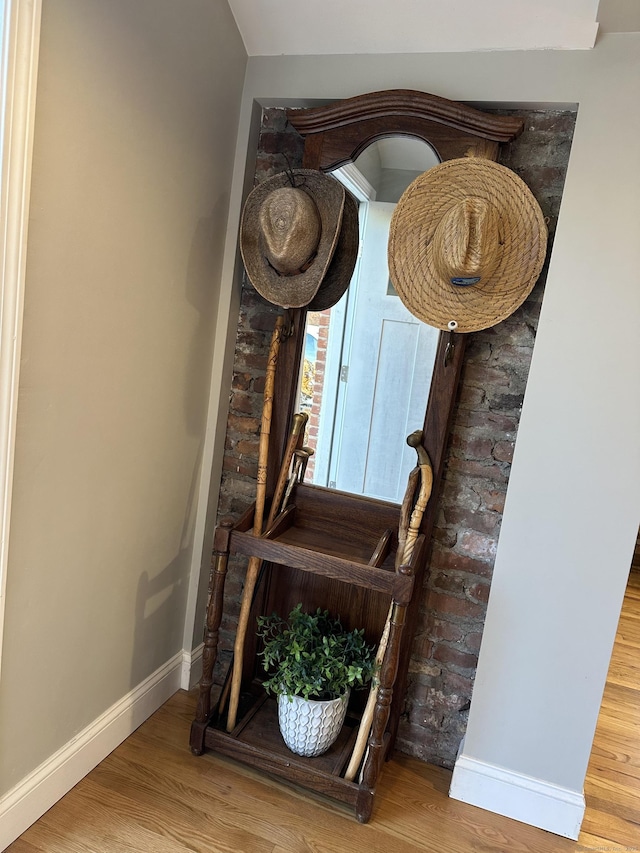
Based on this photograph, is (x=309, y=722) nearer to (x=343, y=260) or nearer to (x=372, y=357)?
(x=372, y=357)

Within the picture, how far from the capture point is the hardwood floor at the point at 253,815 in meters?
1.66

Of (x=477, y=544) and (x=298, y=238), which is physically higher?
(x=298, y=238)

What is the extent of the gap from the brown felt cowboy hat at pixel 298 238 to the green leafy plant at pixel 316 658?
97 centimetres

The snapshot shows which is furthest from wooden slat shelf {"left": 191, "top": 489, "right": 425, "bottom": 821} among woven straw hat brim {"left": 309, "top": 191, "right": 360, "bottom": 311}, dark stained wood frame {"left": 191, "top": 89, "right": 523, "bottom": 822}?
woven straw hat brim {"left": 309, "top": 191, "right": 360, "bottom": 311}

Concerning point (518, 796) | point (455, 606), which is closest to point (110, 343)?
point (455, 606)

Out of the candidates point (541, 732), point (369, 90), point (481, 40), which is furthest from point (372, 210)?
point (541, 732)

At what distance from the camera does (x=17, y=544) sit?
4.79 feet

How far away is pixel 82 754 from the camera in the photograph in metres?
1.80

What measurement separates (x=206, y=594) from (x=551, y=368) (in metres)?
1.41

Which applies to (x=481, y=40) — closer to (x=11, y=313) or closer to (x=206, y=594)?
(x=11, y=313)

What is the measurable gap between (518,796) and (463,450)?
1.02 m

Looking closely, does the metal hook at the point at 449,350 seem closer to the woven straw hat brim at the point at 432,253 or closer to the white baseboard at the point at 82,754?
the woven straw hat brim at the point at 432,253

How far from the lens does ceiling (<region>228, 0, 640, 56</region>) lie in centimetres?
163

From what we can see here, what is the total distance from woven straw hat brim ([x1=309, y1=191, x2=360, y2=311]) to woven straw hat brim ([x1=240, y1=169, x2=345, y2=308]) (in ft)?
0.15
